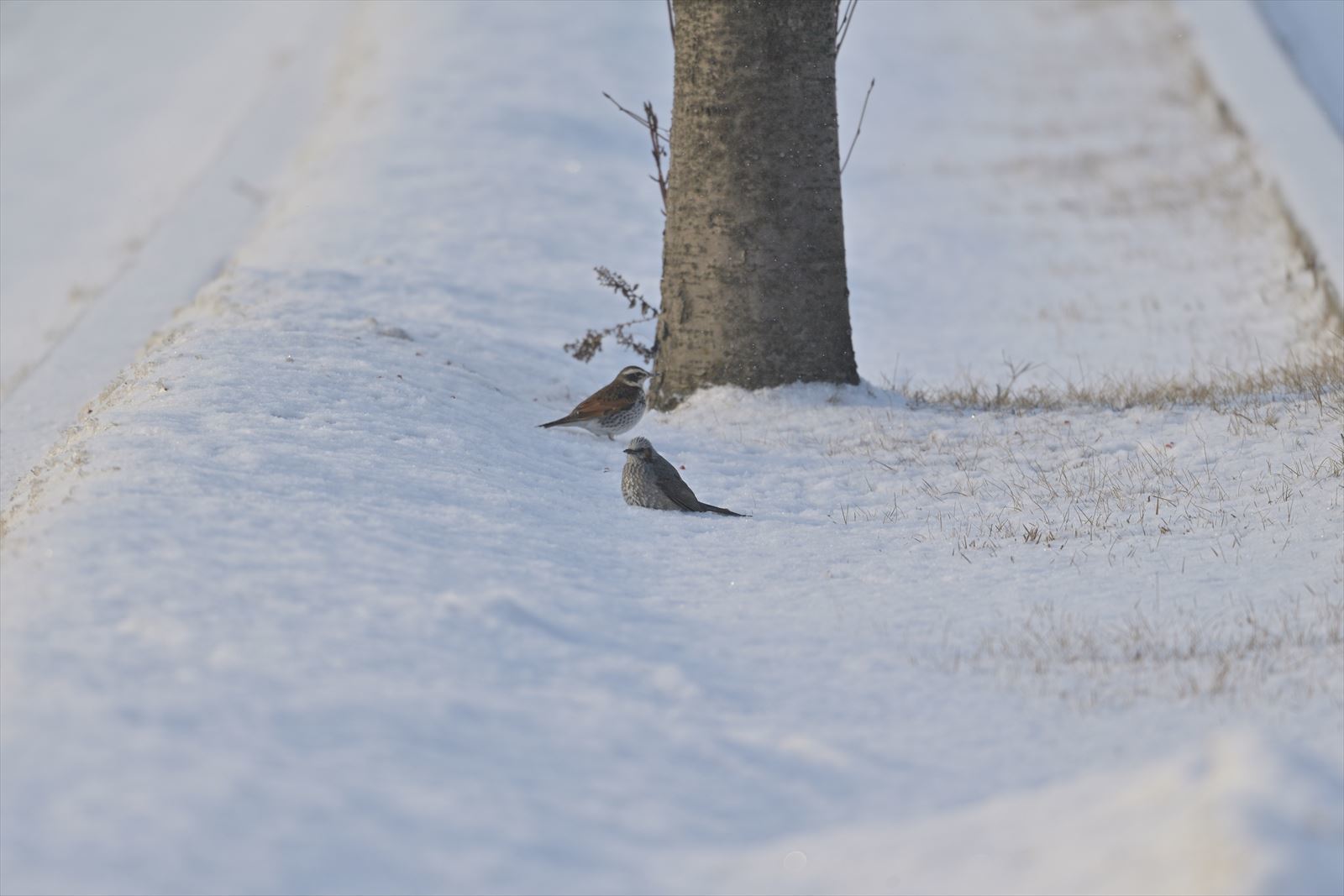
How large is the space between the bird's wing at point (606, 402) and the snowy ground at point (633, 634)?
27 cm

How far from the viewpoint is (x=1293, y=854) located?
313 centimetres

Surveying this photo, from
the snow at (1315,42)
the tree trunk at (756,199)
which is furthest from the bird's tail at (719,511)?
the snow at (1315,42)

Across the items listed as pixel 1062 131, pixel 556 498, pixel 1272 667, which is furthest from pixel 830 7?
pixel 1062 131

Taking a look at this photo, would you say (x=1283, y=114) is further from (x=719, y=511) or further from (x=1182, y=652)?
(x=1182, y=652)

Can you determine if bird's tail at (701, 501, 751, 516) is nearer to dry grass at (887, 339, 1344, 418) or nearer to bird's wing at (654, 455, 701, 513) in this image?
bird's wing at (654, 455, 701, 513)

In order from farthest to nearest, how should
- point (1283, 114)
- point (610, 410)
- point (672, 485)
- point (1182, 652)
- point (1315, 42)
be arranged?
point (1315, 42) → point (1283, 114) → point (610, 410) → point (672, 485) → point (1182, 652)

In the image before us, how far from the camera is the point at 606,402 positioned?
771cm

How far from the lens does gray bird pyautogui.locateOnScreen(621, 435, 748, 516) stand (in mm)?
6590

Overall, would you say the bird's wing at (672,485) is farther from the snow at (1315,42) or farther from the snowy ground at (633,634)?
the snow at (1315,42)

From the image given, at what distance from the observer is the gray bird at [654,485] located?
6.59 m

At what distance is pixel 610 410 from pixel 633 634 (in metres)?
3.02

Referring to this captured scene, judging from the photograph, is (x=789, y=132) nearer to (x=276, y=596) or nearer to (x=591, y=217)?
(x=276, y=596)

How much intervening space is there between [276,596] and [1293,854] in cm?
328

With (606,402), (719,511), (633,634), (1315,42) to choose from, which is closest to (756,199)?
(606,402)
